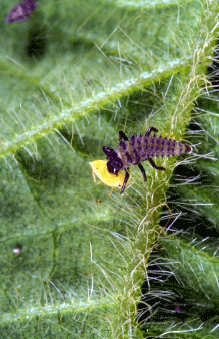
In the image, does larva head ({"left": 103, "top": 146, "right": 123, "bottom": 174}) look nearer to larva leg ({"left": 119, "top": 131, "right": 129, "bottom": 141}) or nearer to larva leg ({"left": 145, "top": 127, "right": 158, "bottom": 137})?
larva leg ({"left": 119, "top": 131, "right": 129, "bottom": 141})

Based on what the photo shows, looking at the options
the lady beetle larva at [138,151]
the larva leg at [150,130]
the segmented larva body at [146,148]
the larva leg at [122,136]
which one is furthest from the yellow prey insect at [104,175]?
the larva leg at [150,130]

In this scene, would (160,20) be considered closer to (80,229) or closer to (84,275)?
(80,229)

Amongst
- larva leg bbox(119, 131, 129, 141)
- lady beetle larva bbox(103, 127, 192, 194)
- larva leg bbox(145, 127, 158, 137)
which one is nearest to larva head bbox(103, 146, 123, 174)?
lady beetle larva bbox(103, 127, 192, 194)

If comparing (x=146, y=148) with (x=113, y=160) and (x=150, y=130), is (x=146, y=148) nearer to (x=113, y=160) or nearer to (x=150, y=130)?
(x=150, y=130)

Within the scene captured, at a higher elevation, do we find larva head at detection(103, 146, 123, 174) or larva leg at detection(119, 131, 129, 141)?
larva leg at detection(119, 131, 129, 141)

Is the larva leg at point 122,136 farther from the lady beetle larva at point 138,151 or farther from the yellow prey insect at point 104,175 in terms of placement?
the yellow prey insect at point 104,175

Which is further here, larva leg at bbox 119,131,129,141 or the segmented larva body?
larva leg at bbox 119,131,129,141
